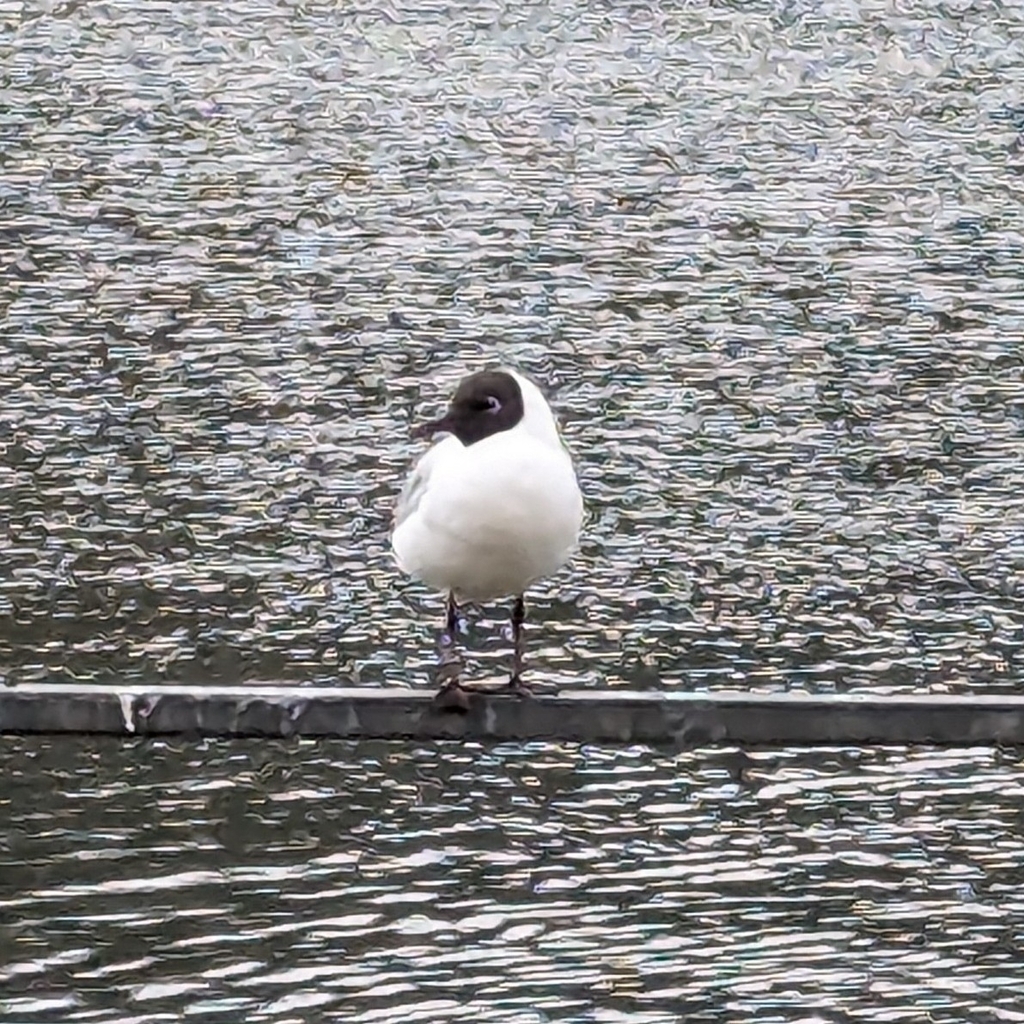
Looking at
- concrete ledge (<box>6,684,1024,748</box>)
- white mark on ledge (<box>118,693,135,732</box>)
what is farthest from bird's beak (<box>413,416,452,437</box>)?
white mark on ledge (<box>118,693,135,732</box>)

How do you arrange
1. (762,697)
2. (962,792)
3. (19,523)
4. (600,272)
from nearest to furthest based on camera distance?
1. (762,697)
2. (962,792)
3. (19,523)
4. (600,272)

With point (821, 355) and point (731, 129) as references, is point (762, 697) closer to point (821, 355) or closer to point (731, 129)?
point (821, 355)

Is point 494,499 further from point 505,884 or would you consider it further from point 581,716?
point 505,884

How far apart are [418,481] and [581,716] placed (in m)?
1.15

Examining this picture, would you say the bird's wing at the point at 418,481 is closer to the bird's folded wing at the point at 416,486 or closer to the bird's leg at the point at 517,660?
the bird's folded wing at the point at 416,486

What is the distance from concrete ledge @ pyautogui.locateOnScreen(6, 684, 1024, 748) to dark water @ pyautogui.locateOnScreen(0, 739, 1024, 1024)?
248cm

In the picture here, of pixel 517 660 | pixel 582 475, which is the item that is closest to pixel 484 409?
pixel 517 660

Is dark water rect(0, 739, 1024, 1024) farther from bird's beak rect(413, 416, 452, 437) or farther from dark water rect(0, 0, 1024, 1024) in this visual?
bird's beak rect(413, 416, 452, 437)

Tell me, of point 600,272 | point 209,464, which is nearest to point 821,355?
point 600,272

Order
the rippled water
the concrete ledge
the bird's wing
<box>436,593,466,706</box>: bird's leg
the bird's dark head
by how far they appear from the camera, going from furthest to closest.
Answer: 1. the rippled water
2. the bird's wing
3. the bird's dark head
4. <box>436,593,466,706</box>: bird's leg
5. the concrete ledge

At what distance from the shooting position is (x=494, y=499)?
522 centimetres

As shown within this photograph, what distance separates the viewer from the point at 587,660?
905 cm

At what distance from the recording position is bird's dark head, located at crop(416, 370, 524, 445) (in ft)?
17.5

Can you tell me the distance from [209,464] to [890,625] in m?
3.12
